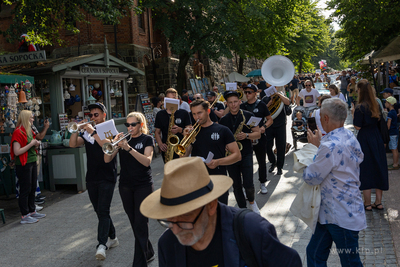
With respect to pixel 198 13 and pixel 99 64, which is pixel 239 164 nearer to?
pixel 99 64

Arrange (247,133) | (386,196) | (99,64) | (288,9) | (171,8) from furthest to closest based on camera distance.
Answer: (288,9) < (171,8) < (99,64) < (386,196) < (247,133)

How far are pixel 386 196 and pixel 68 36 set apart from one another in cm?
1786

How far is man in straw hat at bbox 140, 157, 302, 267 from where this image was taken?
191 centimetres

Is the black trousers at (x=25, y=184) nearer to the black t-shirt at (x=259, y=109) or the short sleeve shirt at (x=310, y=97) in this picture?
the black t-shirt at (x=259, y=109)

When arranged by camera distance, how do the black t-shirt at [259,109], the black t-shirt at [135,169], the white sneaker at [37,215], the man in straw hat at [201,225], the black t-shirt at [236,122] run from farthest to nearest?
1. the white sneaker at [37,215]
2. the black t-shirt at [259,109]
3. the black t-shirt at [236,122]
4. the black t-shirt at [135,169]
5. the man in straw hat at [201,225]

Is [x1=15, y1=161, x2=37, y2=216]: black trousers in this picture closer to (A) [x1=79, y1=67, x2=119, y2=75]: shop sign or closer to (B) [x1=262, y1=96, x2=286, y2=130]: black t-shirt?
(A) [x1=79, y1=67, x2=119, y2=75]: shop sign

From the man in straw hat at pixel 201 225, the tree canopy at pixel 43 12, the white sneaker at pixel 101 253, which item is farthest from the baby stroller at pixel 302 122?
the man in straw hat at pixel 201 225

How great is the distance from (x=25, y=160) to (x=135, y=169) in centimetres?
357

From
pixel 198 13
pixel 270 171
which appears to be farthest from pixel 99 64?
pixel 198 13

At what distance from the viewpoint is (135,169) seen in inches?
177

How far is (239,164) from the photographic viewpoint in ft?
19.0

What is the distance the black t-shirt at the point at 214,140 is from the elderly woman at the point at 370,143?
2.17 m

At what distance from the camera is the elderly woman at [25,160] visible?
6.99 m

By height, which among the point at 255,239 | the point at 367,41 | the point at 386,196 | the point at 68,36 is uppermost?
the point at 68,36
